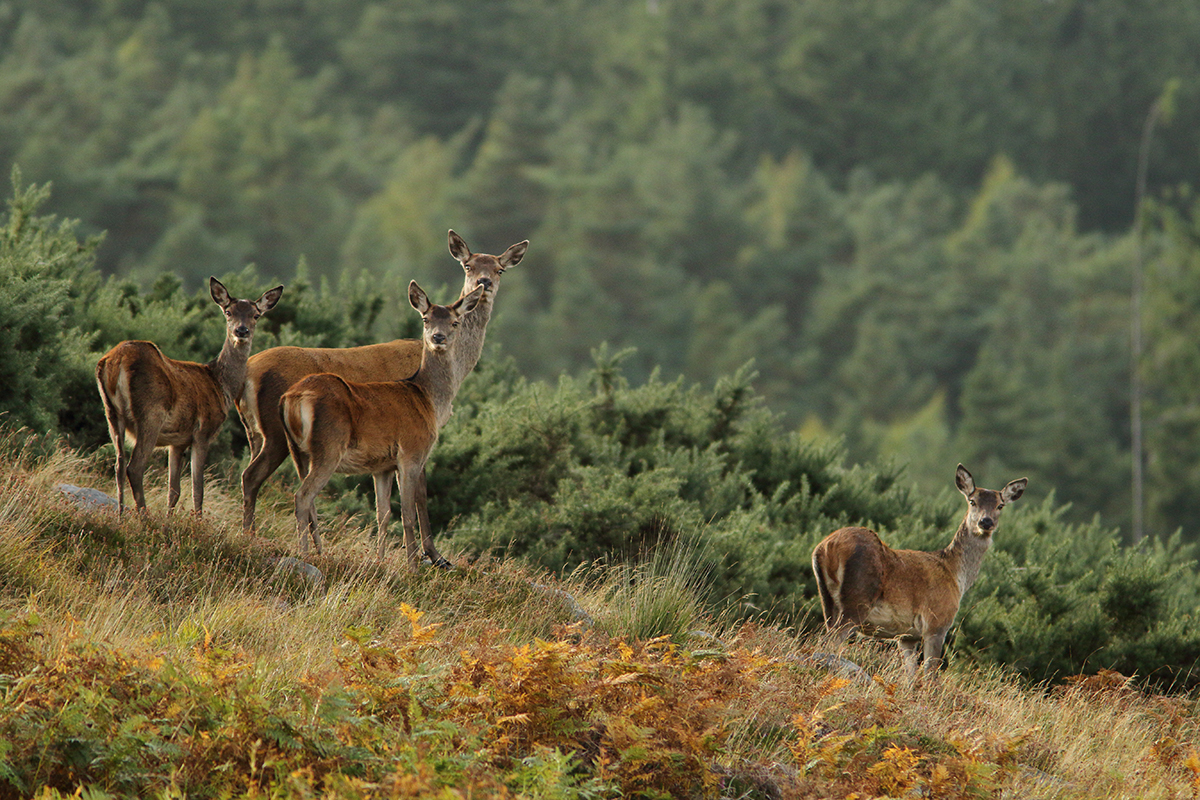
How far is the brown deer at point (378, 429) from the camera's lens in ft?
31.3

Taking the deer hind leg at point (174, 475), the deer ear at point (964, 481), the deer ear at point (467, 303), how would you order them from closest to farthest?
the deer hind leg at point (174, 475) → the deer ear at point (467, 303) → the deer ear at point (964, 481)

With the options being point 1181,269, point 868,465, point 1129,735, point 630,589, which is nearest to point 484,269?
point 630,589

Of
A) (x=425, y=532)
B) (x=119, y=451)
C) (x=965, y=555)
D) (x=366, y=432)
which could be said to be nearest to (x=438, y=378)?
(x=366, y=432)

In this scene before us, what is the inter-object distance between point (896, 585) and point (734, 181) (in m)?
66.2

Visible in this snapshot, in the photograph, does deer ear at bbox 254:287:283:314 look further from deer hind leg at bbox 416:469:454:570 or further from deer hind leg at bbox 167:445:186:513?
deer hind leg at bbox 416:469:454:570

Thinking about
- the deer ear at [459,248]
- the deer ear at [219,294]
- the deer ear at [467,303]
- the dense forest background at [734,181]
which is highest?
the deer ear at [459,248]

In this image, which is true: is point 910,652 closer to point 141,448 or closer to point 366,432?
point 366,432

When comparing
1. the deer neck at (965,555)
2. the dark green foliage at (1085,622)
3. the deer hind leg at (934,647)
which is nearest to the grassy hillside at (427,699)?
the deer hind leg at (934,647)

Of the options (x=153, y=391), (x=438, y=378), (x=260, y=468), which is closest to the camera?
(x=153, y=391)

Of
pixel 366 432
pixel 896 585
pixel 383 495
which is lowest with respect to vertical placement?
pixel 896 585

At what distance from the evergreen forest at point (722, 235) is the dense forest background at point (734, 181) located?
185 mm

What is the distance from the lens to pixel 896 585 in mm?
10523

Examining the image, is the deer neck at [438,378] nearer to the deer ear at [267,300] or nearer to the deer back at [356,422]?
the deer back at [356,422]

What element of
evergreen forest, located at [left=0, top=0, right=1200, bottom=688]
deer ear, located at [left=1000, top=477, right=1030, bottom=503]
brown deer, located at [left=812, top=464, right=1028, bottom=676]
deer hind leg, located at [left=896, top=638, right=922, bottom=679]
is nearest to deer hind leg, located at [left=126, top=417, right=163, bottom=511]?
evergreen forest, located at [left=0, top=0, right=1200, bottom=688]
